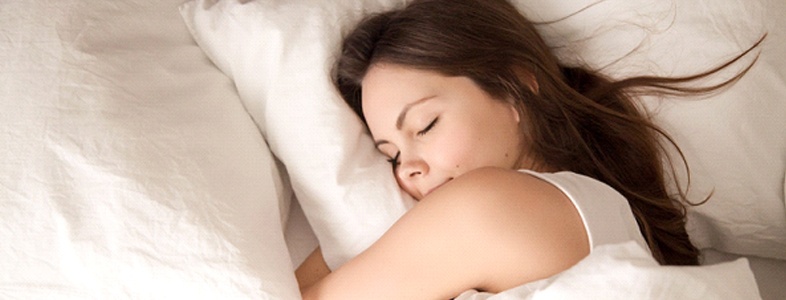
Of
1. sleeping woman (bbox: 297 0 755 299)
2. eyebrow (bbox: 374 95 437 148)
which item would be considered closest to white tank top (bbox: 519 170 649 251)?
sleeping woman (bbox: 297 0 755 299)

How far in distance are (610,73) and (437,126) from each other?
0.34m

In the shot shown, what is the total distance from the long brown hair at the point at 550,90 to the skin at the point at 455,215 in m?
0.05

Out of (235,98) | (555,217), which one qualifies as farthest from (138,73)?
(555,217)

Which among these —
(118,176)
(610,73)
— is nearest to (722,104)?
(610,73)

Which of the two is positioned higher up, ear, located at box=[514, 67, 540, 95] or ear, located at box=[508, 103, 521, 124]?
ear, located at box=[514, 67, 540, 95]

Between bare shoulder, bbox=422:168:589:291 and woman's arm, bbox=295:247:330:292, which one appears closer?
bare shoulder, bbox=422:168:589:291

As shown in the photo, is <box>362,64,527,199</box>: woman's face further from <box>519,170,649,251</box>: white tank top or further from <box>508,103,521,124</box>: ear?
<box>519,170,649,251</box>: white tank top

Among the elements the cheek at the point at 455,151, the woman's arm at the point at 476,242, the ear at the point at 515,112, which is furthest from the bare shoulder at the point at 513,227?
the ear at the point at 515,112

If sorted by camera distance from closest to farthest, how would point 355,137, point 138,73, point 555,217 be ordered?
1. point 555,217
2. point 138,73
3. point 355,137

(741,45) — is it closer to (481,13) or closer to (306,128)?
(481,13)

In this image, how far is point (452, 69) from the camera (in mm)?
1284

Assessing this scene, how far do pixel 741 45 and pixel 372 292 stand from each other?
738 mm

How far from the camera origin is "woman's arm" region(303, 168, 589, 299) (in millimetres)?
1005

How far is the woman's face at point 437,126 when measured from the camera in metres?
1.21
